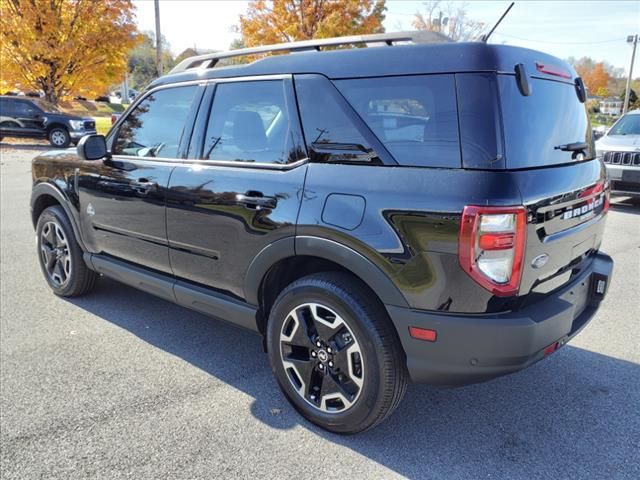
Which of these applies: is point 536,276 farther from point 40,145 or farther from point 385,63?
point 40,145

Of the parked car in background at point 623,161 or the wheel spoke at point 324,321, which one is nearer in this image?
the wheel spoke at point 324,321

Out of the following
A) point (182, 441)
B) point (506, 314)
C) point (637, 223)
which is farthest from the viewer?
point (637, 223)

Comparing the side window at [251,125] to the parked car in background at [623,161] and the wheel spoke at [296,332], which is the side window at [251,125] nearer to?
the wheel spoke at [296,332]

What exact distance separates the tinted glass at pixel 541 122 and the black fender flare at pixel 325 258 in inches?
29.1

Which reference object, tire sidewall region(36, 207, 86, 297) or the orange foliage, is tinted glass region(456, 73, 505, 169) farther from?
the orange foliage

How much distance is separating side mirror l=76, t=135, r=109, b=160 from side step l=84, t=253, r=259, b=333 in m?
0.80

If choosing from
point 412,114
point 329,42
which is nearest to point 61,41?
point 329,42

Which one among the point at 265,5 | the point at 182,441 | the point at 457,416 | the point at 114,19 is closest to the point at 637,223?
the point at 457,416

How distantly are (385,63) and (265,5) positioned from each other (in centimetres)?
1889

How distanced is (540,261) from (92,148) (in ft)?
10.2

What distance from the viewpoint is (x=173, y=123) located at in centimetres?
345

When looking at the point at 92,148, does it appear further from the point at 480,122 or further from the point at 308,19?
the point at 308,19

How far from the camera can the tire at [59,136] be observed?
724 inches

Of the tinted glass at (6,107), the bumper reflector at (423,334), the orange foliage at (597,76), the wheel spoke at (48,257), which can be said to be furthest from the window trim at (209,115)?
the orange foliage at (597,76)
